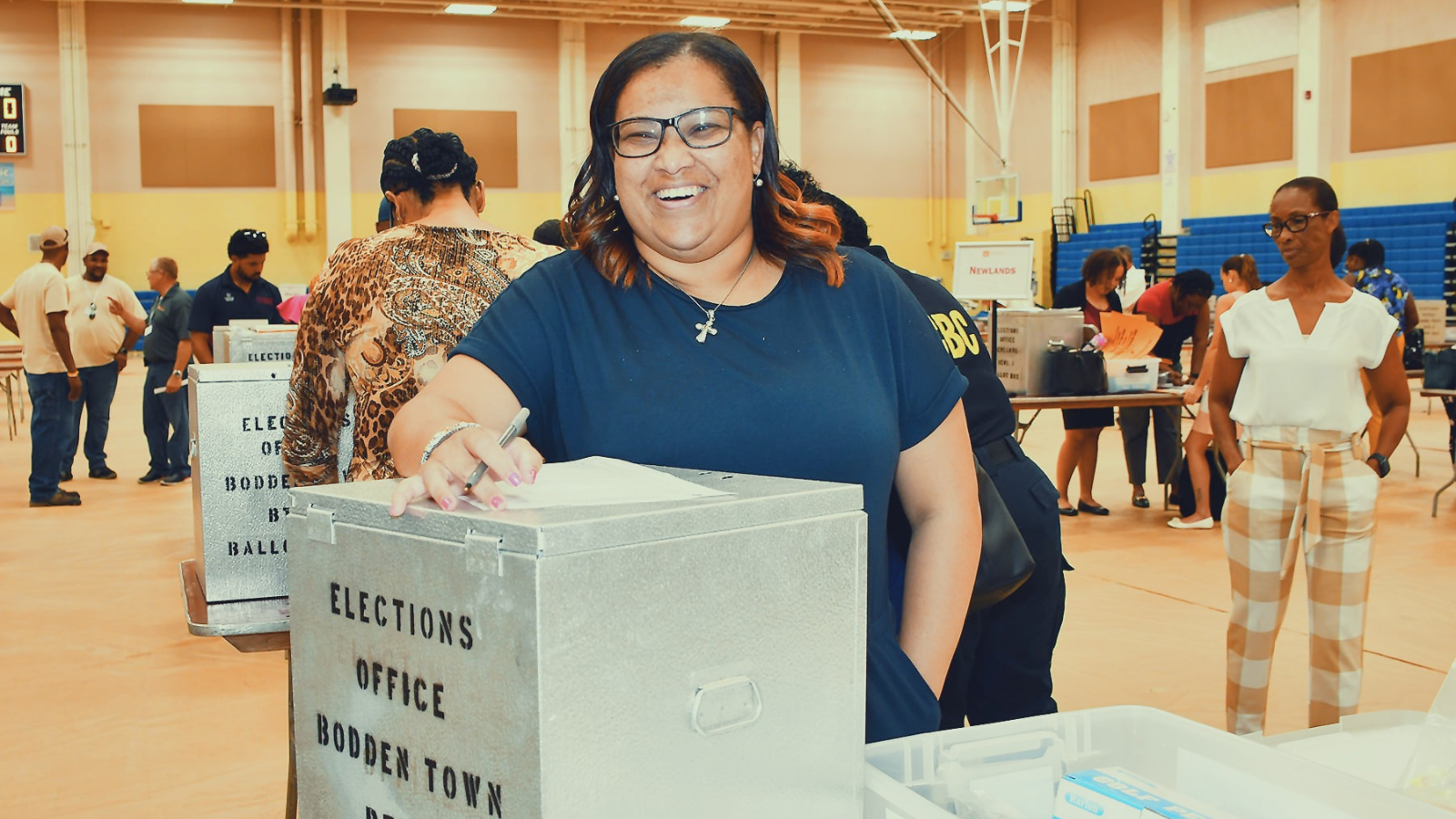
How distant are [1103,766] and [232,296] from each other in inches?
252

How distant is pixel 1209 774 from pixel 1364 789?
0.12 metres

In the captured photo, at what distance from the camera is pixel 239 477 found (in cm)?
221

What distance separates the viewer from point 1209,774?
3.40ft

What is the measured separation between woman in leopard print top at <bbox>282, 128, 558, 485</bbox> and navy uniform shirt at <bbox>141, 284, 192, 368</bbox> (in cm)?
609

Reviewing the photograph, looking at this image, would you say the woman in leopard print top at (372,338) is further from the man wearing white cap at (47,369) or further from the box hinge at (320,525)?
the man wearing white cap at (47,369)

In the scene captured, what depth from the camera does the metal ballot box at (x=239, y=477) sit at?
86.5 inches

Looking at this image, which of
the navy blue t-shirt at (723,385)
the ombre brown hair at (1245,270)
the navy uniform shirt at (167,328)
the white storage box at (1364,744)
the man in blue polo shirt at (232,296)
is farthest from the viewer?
the navy uniform shirt at (167,328)

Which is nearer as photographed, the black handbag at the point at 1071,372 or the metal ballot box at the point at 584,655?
the metal ballot box at the point at 584,655

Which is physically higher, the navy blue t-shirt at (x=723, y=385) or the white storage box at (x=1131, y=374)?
the navy blue t-shirt at (x=723, y=385)

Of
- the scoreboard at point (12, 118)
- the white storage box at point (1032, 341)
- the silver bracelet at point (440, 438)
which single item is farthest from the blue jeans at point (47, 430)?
the scoreboard at point (12, 118)

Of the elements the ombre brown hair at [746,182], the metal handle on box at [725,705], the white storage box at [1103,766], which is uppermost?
the ombre brown hair at [746,182]

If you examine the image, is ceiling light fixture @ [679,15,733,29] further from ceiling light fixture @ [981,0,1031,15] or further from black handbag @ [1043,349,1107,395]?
black handbag @ [1043,349,1107,395]

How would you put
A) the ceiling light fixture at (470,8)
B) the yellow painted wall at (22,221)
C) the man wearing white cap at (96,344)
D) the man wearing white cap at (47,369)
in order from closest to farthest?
the man wearing white cap at (47,369) < the man wearing white cap at (96,344) < the yellow painted wall at (22,221) < the ceiling light fixture at (470,8)

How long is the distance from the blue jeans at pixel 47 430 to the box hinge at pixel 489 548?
762 cm
